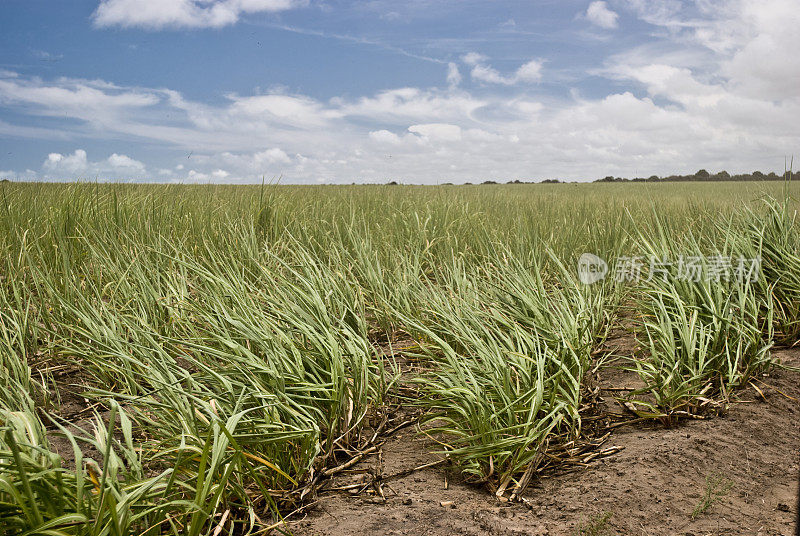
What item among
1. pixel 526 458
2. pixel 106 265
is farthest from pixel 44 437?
pixel 106 265

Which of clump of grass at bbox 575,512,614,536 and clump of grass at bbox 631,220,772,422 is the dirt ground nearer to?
clump of grass at bbox 575,512,614,536

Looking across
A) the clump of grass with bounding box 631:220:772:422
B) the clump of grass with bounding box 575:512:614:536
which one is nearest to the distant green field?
the clump of grass with bounding box 631:220:772:422

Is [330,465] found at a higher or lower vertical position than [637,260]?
lower

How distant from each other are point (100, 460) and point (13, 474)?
47cm

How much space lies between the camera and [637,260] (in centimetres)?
311

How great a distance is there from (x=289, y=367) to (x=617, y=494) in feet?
3.22

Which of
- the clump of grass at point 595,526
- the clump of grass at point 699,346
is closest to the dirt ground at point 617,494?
the clump of grass at point 595,526

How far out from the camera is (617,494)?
144 cm

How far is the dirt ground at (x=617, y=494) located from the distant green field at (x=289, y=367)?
0.08m

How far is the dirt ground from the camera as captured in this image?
4.37ft

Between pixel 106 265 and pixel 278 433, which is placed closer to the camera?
pixel 278 433

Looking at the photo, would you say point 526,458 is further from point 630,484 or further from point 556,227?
point 556,227

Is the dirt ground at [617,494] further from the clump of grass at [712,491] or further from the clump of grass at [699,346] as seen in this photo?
the clump of grass at [699,346]

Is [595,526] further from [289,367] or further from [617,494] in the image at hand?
[289,367]
